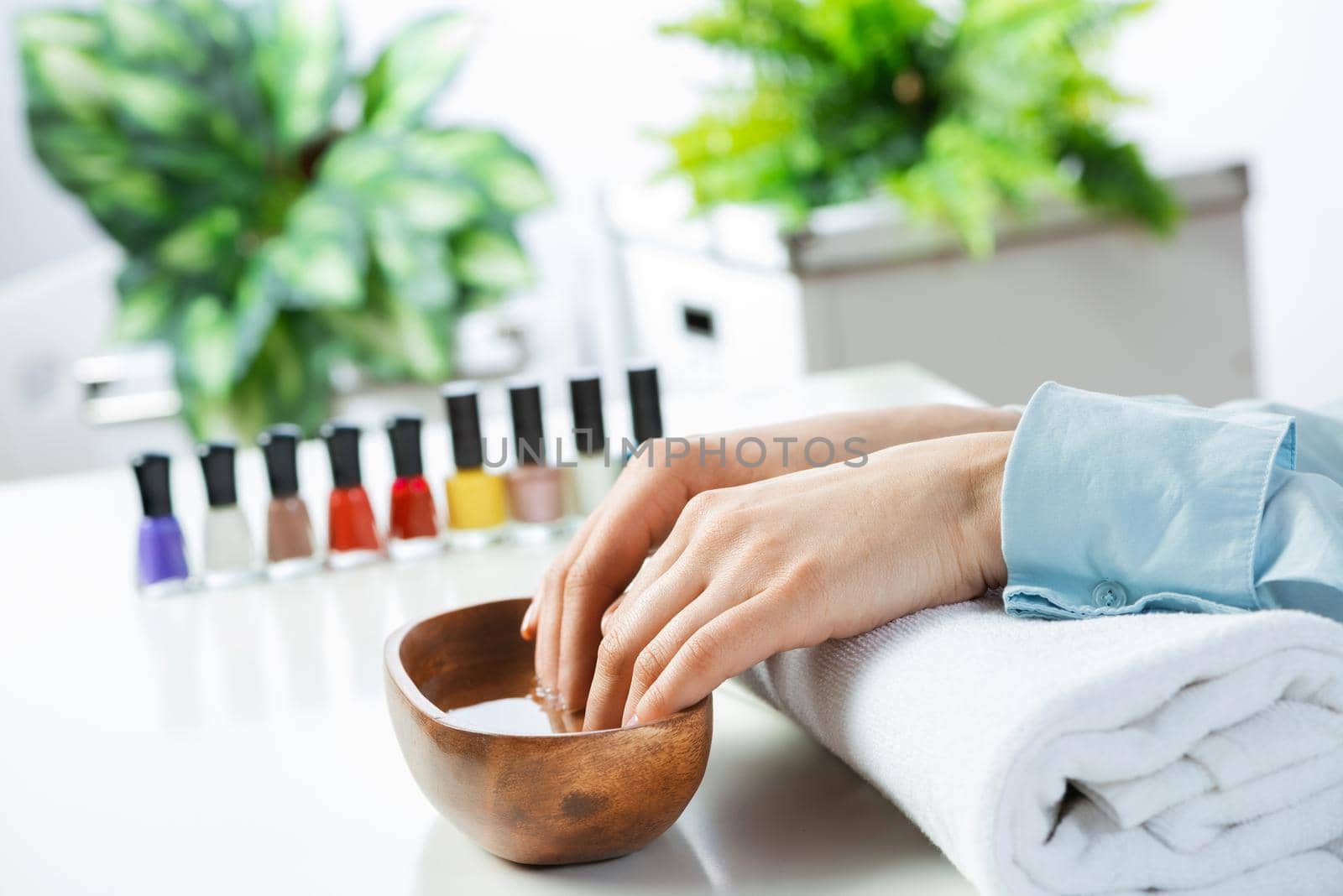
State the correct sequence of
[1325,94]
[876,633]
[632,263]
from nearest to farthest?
[876,633] < [1325,94] < [632,263]

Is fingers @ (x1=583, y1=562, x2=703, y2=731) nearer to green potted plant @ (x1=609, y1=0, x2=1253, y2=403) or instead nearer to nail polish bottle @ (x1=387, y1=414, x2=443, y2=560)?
nail polish bottle @ (x1=387, y1=414, x2=443, y2=560)

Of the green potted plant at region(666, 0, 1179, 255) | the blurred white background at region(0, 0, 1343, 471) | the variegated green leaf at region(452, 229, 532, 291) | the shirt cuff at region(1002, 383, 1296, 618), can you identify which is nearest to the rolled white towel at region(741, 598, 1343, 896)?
the shirt cuff at region(1002, 383, 1296, 618)

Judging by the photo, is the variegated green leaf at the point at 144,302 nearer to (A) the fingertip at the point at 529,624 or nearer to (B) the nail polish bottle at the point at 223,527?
(B) the nail polish bottle at the point at 223,527

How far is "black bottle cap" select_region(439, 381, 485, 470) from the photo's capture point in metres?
0.88

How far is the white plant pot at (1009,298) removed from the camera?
162 cm

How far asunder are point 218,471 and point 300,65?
5.02ft

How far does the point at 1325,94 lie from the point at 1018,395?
861 millimetres

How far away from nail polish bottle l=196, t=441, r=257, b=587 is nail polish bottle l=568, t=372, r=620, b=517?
0.22 metres

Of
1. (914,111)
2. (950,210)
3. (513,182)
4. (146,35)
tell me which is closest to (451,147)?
(513,182)

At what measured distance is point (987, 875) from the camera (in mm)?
354

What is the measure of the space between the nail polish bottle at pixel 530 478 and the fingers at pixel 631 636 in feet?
1.39

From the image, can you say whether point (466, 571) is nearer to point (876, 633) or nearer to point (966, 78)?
point (876, 633)

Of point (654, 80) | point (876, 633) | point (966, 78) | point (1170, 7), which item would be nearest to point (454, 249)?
point (654, 80)

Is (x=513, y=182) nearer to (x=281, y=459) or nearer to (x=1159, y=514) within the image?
(x=281, y=459)
